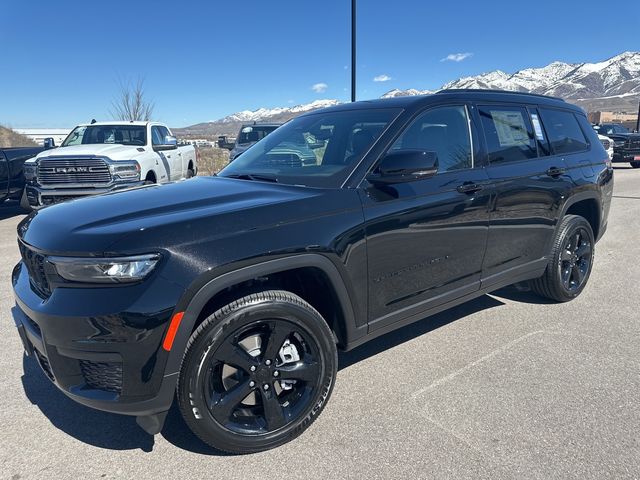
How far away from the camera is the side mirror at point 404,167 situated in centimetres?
265

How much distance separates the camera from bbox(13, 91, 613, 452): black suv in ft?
6.74

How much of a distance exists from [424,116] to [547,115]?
1.69m

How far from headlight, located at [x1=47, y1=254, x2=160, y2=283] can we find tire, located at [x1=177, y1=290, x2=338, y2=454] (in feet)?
1.25

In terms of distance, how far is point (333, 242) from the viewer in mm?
2520

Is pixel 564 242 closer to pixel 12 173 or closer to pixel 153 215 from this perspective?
pixel 153 215

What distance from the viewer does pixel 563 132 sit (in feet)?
14.1

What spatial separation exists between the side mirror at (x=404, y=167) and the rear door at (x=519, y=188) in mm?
926

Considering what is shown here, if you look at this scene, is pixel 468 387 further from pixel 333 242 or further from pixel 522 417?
pixel 333 242

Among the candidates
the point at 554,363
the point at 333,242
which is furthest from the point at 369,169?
the point at 554,363

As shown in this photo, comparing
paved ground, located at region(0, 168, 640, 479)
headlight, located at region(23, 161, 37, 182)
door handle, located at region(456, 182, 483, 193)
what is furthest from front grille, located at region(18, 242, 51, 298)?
headlight, located at region(23, 161, 37, 182)

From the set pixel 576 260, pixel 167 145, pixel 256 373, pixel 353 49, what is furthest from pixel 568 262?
pixel 353 49

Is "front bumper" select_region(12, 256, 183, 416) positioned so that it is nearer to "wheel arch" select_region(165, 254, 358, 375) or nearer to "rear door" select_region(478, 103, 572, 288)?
"wheel arch" select_region(165, 254, 358, 375)

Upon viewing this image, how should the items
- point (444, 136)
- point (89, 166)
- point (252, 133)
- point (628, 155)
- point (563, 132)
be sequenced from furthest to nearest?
1. point (628, 155)
2. point (252, 133)
3. point (89, 166)
4. point (563, 132)
5. point (444, 136)

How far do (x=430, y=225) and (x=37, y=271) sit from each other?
7.34 feet
